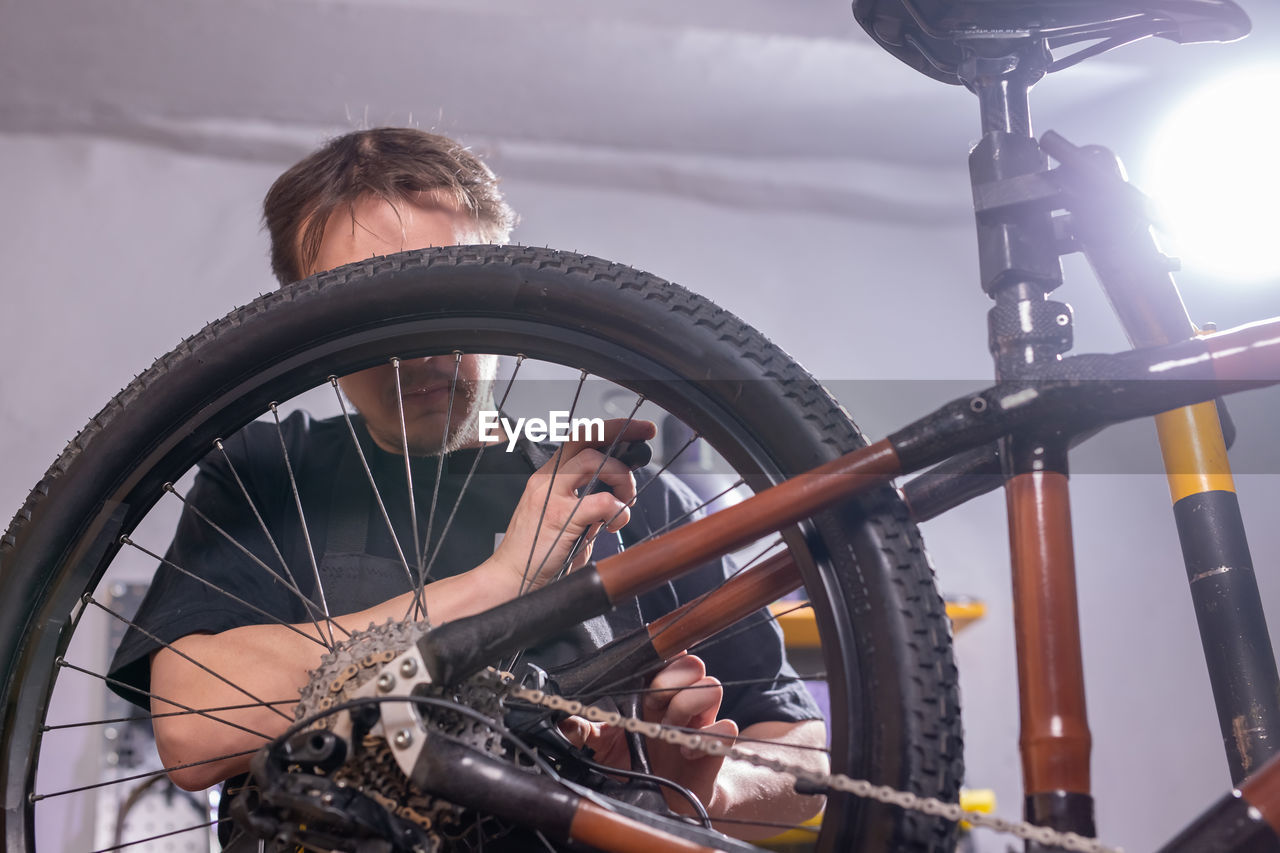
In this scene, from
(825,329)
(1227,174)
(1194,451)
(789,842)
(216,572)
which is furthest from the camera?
(825,329)

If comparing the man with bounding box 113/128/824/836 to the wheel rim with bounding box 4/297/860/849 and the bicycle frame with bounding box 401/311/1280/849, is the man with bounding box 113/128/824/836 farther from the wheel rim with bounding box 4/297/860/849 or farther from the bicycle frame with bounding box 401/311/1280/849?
the bicycle frame with bounding box 401/311/1280/849

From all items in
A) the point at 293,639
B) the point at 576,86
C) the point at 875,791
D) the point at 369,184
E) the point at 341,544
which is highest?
the point at 576,86

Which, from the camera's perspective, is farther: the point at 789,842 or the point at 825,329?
the point at 825,329

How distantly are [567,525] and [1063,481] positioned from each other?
1.03 ft

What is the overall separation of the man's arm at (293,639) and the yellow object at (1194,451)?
0.38 m

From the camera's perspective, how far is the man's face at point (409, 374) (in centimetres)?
87

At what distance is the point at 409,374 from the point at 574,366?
0.88 feet

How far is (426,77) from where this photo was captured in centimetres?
207

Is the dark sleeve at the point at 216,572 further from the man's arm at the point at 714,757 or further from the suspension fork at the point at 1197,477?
the suspension fork at the point at 1197,477

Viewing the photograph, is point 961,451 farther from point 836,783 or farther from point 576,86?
point 576,86

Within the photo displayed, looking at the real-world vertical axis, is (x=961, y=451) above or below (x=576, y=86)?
below

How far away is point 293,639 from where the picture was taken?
72cm

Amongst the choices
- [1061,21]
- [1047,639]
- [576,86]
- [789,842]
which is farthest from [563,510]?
[576,86]

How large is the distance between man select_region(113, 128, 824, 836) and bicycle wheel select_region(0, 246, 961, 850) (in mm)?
49
